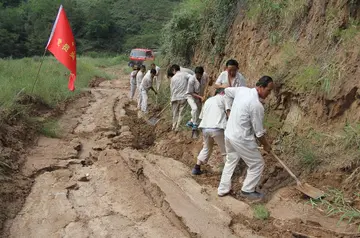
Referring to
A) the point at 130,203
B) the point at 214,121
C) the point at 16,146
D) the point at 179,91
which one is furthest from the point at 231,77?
the point at 16,146

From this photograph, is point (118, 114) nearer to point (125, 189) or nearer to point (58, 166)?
point (58, 166)

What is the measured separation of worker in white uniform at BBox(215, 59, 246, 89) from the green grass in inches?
87.9

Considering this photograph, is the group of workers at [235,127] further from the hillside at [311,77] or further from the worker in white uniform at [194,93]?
the hillside at [311,77]

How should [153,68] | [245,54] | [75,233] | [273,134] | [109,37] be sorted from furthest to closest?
[109,37] < [153,68] < [245,54] < [273,134] < [75,233]

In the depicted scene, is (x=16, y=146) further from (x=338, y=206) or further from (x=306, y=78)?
(x=338, y=206)

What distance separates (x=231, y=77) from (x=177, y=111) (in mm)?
2802

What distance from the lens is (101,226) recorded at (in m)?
4.23

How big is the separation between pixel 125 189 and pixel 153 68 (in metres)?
6.41

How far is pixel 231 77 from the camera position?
6.12m

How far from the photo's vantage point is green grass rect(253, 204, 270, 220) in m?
4.44

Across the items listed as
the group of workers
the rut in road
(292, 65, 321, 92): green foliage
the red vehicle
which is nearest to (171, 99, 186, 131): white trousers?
the group of workers

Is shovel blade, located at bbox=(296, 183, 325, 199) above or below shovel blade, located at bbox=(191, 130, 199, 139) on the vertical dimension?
above

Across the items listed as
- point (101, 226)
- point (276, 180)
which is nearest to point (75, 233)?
point (101, 226)

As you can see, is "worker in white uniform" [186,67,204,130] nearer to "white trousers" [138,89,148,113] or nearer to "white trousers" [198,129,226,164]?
"white trousers" [198,129,226,164]
